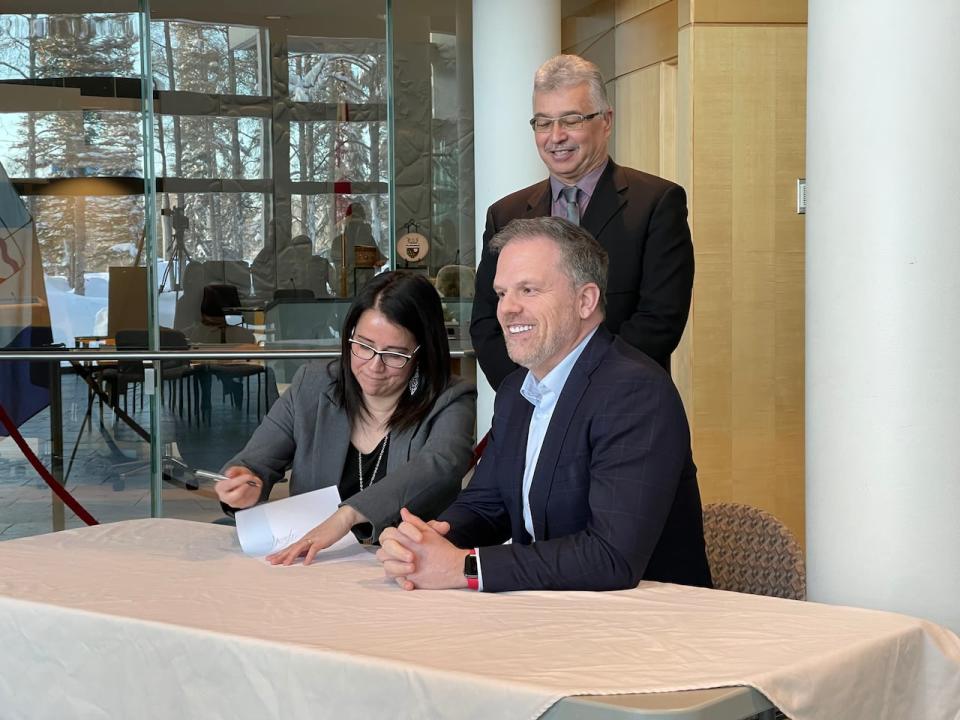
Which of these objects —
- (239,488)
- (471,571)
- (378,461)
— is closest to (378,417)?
(378,461)

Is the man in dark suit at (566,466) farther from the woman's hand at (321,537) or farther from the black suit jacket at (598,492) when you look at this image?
the woman's hand at (321,537)

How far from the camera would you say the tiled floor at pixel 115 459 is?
20.1ft

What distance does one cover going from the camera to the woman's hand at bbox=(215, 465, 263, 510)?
3057mm

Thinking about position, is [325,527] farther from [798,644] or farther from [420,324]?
[798,644]

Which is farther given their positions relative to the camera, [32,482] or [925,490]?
[32,482]

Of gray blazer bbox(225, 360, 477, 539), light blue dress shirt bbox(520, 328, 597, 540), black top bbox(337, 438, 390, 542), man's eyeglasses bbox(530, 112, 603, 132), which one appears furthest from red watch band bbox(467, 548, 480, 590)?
man's eyeglasses bbox(530, 112, 603, 132)

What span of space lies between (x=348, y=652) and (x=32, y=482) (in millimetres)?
4750

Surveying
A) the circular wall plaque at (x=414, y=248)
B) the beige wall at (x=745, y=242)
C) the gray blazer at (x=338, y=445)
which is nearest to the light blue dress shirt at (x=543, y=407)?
the gray blazer at (x=338, y=445)

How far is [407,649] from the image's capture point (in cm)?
186

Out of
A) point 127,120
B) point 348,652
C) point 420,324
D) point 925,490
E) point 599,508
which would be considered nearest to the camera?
point 348,652

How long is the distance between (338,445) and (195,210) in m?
3.18

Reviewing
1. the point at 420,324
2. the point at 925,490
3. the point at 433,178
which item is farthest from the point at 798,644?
the point at 433,178

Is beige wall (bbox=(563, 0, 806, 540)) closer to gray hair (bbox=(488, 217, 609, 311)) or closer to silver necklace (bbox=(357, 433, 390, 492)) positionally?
silver necklace (bbox=(357, 433, 390, 492))

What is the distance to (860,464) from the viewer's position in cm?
275
